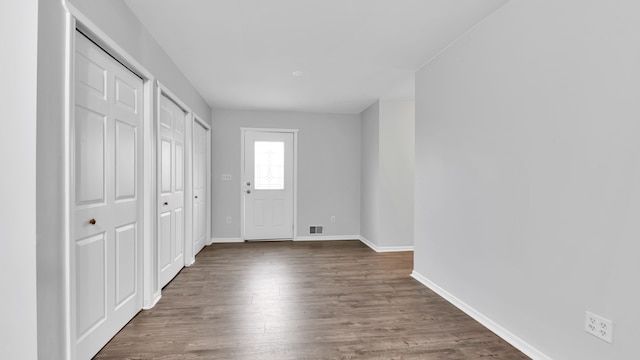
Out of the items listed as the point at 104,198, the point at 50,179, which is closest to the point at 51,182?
the point at 50,179

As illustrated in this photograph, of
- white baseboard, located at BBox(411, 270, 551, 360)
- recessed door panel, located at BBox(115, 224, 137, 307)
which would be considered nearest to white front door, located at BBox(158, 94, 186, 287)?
recessed door panel, located at BBox(115, 224, 137, 307)

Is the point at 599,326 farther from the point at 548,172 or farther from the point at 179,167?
the point at 179,167

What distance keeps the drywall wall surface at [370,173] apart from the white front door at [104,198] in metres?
3.35

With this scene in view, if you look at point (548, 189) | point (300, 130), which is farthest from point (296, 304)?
point (300, 130)

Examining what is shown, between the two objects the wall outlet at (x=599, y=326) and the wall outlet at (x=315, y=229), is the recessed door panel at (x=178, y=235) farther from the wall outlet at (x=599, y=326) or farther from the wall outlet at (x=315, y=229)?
the wall outlet at (x=599, y=326)

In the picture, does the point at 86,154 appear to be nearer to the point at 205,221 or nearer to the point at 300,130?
the point at 205,221

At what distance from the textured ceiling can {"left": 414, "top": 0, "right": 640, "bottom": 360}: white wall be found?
0.39 metres

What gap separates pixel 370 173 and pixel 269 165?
183 cm

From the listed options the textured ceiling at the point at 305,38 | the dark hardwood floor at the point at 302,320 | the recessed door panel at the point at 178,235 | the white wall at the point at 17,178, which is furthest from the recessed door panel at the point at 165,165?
the white wall at the point at 17,178

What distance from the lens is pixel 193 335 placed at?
217cm

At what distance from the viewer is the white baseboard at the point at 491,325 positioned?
1.92 metres

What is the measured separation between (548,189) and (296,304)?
2083 mm

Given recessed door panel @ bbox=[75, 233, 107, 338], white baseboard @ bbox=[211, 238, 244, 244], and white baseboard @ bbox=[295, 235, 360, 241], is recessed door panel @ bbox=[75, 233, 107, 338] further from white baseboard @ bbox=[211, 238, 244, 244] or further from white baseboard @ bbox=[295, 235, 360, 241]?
white baseboard @ bbox=[295, 235, 360, 241]

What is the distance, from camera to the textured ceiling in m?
2.20
